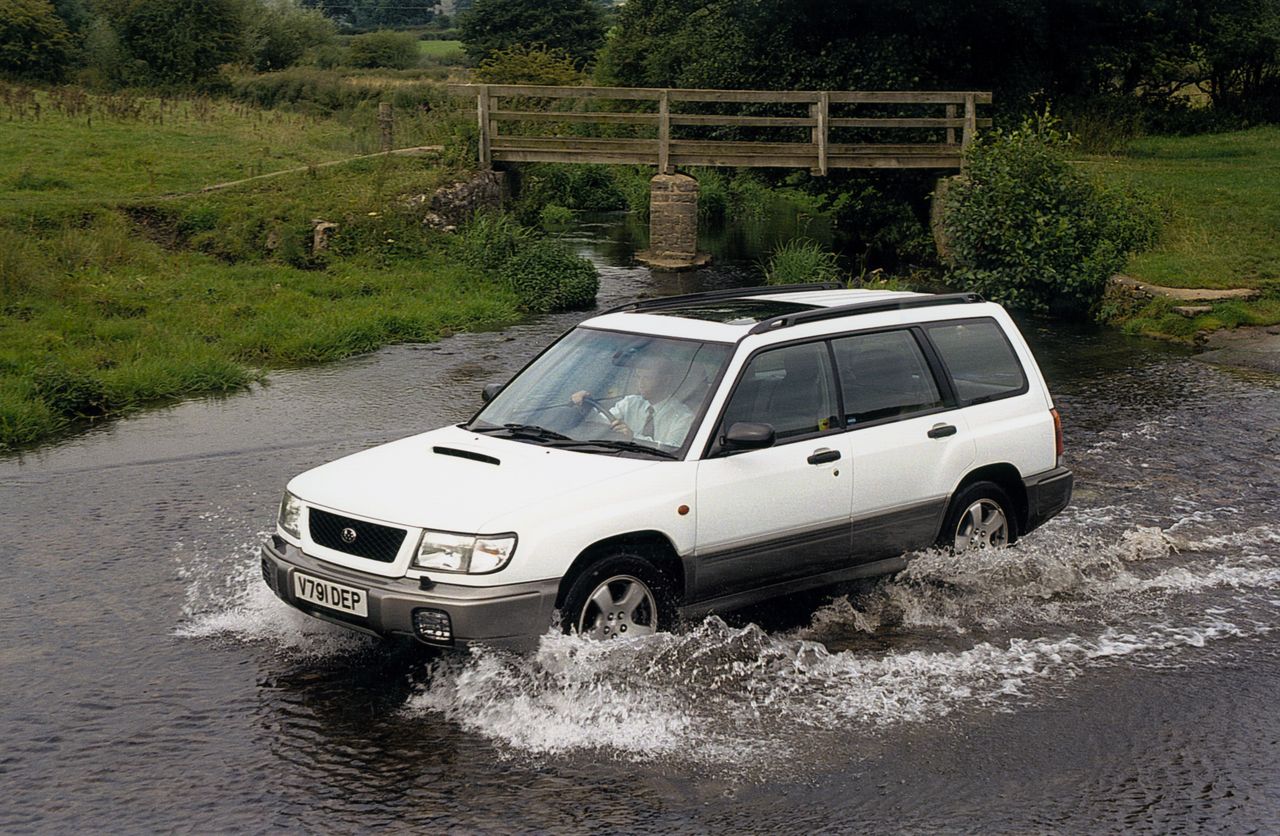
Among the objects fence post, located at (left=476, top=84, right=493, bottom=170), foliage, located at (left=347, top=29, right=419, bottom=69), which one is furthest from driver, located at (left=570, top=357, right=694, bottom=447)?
foliage, located at (left=347, top=29, right=419, bottom=69)

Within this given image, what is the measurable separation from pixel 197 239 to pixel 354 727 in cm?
1714

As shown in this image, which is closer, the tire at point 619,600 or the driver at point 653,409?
the tire at point 619,600

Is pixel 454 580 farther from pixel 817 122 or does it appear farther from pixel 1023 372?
pixel 817 122

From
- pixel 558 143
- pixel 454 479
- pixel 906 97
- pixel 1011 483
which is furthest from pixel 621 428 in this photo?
pixel 558 143

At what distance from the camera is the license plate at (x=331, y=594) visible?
6520mm

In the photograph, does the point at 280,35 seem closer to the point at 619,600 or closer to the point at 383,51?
the point at 383,51

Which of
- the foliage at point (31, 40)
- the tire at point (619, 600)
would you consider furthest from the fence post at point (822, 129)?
the foliage at point (31, 40)

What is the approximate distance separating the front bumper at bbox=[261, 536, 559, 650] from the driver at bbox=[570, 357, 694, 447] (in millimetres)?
1163

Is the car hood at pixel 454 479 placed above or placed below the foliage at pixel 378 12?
below

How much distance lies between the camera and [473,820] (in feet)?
18.1

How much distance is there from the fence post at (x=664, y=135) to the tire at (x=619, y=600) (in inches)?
731

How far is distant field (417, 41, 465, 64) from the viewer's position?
94.0 m

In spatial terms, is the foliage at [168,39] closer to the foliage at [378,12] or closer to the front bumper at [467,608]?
the front bumper at [467,608]

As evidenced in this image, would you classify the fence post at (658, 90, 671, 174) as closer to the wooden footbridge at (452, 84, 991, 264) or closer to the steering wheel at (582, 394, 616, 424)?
the wooden footbridge at (452, 84, 991, 264)
